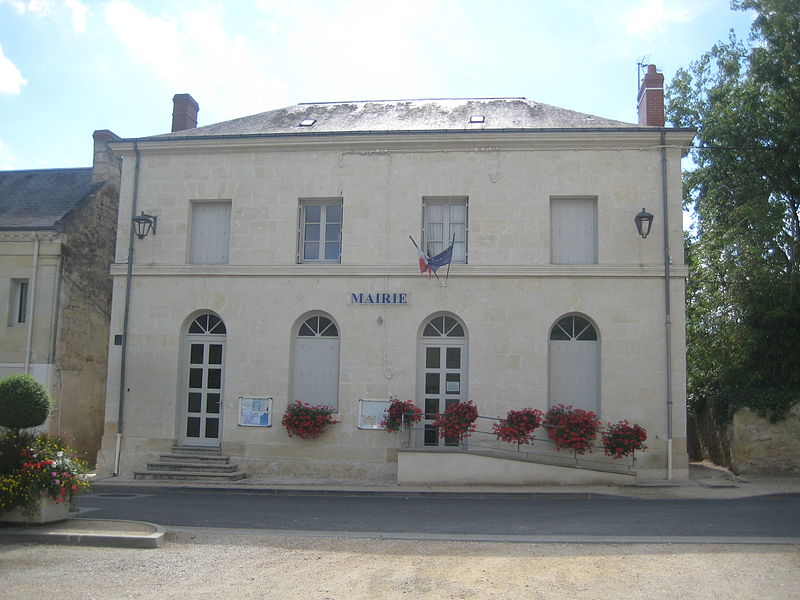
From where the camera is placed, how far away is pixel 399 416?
43.8 ft

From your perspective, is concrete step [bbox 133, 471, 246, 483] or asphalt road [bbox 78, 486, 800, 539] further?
concrete step [bbox 133, 471, 246, 483]

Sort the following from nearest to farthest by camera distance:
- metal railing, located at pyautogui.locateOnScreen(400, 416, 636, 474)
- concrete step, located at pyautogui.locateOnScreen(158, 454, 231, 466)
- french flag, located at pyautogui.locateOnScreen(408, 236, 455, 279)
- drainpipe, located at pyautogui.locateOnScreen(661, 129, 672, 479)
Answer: metal railing, located at pyautogui.locateOnScreen(400, 416, 636, 474), drainpipe, located at pyautogui.locateOnScreen(661, 129, 672, 479), french flag, located at pyautogui.locateOnScreen(408, 236, 455, 279), concrete step, located at pyautogui.locateOnScreen(158, 454, 231, 466)

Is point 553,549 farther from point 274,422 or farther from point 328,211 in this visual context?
point 328,211

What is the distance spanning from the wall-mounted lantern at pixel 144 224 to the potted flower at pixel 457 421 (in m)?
6.90

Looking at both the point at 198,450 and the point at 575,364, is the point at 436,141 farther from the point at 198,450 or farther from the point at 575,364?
the point at 198,450

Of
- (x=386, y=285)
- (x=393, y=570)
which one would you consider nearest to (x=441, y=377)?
(x=386, y=285)

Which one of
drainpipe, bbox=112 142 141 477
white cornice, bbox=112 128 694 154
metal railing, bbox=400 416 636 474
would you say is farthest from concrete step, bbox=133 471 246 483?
white cornice, bbox=112 128 694 154

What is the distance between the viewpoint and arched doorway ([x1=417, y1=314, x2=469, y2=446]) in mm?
13844

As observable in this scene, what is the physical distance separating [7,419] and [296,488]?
4.88m

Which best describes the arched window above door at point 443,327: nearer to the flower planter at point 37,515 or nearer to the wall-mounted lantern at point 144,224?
the wall-mounted lantern at point 144,224

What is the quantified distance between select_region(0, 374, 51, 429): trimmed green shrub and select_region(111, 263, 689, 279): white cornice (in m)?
5.89

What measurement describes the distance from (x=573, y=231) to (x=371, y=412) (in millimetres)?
5108

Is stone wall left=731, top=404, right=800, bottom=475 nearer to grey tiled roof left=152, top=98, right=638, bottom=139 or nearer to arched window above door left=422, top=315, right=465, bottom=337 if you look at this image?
arched window above door left=422, top=315, right=465, bottom=337

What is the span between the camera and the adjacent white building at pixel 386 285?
13.5m
